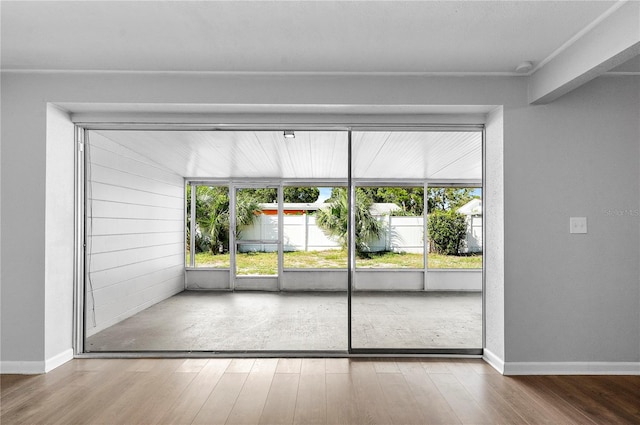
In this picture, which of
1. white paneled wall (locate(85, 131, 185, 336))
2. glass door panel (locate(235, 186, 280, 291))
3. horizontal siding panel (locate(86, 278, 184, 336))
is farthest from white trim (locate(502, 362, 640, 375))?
glass door panel (locate(235, 186, 280, 291))

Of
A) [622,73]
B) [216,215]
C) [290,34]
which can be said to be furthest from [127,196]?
[622,73]

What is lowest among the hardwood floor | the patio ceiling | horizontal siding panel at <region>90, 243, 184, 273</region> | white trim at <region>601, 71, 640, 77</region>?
the hardwood floor

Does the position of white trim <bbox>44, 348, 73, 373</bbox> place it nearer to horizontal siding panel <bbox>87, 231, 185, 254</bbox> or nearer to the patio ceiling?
horizontal siding panel <bbox>87, 231, 185, 254</bbox>

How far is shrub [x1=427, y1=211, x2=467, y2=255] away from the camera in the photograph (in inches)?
325

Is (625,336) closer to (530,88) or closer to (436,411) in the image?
(436,411)

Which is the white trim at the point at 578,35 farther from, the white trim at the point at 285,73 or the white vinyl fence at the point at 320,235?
the white vinyl fence at the point at 320,235

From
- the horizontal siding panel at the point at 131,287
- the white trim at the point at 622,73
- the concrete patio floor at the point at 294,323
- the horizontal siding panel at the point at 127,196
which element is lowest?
the concrete patio floor at the point at 294,323

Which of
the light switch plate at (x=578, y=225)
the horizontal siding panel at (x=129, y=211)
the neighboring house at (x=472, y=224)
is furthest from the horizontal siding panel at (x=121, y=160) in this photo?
the neighboring house at (x=472, y=224)

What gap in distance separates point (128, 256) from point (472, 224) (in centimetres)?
586

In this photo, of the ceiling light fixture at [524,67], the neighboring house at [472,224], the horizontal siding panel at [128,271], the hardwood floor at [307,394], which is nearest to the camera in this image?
the hardwood floor at [307,394]

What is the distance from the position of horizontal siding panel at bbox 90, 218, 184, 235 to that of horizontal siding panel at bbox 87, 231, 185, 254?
0.05 meters

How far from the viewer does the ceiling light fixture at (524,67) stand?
10.9 ft

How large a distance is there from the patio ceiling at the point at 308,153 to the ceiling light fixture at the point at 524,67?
48.7 inches

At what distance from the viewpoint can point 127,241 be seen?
572 centimetres
